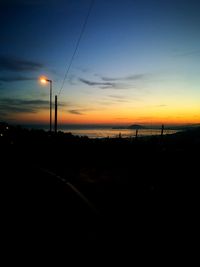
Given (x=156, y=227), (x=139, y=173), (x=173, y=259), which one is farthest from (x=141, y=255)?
(x=139, y=173)

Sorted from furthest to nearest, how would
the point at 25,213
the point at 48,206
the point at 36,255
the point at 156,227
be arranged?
1. the point at 48,206
2. the point at 25,213
3. the point at 156,227
4. the point at 36,255

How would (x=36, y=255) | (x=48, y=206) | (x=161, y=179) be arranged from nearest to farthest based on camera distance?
1. (x=36, y=255)
2. (x=48, y=206)
3. (x=161, y=179)

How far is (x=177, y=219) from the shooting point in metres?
6.82

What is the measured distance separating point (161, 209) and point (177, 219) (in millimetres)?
833

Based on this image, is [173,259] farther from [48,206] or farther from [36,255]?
→ [48,206]

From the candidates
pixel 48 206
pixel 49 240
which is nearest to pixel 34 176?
pixel 48 206

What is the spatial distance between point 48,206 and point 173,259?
4175 millimetres

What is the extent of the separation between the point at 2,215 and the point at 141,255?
398 centimetres

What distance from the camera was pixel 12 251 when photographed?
462 centimetres

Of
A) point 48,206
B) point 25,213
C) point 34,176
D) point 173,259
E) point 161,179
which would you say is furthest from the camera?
point 34,176

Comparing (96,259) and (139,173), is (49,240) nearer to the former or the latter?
(96,259)

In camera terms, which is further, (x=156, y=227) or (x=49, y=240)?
(x=156, y=227)

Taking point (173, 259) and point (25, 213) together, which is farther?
point (25, 213)

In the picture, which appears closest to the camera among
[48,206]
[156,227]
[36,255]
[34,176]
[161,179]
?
[36,255]
